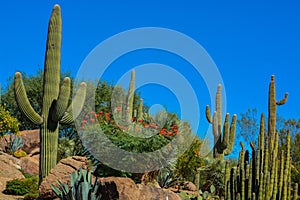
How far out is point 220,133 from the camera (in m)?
17.2

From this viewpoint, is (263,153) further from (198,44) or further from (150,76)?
(150,76)

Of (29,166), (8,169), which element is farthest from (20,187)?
(29,166)

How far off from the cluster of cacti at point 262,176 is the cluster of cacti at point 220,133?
31.7ft

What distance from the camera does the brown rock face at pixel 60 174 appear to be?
9734mm

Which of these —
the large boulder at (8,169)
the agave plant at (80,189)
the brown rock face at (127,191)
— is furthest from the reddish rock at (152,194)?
the large boulder at (8,169)

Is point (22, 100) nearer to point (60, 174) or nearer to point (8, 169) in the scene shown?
point (60, 174)

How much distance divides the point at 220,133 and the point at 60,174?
331 inches

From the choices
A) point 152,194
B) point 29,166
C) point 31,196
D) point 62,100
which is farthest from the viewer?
point 29,166

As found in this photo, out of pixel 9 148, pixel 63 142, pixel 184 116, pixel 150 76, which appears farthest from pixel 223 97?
pixel 9 148

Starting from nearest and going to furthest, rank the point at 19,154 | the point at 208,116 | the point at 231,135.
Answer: the point at 231,135
the point at 208,116
the point at 19,154

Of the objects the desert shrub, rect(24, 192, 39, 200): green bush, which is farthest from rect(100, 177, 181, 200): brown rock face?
Result: the desert shrub

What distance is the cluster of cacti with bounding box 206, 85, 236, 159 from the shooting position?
55.0 ft

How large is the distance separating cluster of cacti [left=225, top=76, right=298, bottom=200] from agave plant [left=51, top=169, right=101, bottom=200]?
266 centimetres

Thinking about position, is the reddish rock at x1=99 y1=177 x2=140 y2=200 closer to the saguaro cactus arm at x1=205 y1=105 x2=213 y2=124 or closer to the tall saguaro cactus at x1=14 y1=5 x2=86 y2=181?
the tall saguaro cactus at x1=14 y1=5 x2=86 y2=181
